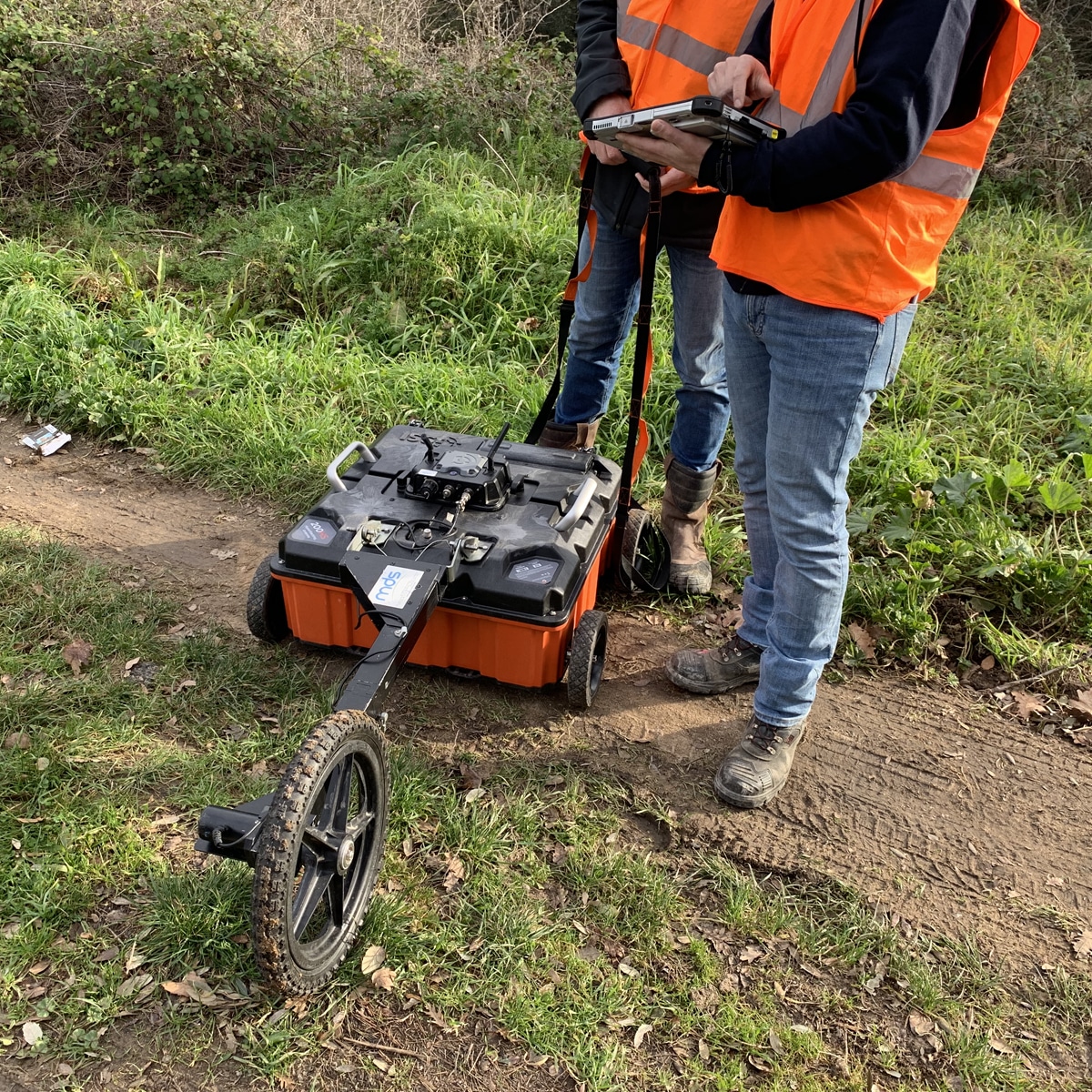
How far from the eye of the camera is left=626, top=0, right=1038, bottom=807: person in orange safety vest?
2.01 meters

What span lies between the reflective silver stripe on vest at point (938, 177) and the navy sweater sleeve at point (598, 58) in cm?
118

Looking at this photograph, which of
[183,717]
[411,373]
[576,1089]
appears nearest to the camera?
[576,1089]

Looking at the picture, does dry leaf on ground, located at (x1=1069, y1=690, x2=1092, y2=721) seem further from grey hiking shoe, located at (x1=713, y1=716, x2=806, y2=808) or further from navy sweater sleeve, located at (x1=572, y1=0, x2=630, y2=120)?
navy sweater sleeve, located at (x1=572, y1=0, x2=630, y2=120)

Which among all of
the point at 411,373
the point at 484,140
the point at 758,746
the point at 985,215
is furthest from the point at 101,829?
the point at 985,215

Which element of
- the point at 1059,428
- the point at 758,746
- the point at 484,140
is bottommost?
the point at 758,746

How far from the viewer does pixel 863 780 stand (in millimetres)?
3066

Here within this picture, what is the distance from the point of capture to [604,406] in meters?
3.83

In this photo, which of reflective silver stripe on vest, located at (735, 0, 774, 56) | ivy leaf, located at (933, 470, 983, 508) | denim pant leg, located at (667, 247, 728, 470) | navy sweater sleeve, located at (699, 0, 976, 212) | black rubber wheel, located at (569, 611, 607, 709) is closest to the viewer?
navy sweater sleeve, located at (699, 0, 976, 212)

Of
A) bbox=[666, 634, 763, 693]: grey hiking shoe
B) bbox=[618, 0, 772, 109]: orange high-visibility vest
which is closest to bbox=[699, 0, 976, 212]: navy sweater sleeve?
bbox=[618, 0, 772, 109]: orange high-visibility vest

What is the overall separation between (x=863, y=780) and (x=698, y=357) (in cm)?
144

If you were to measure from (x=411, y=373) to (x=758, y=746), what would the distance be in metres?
2.72

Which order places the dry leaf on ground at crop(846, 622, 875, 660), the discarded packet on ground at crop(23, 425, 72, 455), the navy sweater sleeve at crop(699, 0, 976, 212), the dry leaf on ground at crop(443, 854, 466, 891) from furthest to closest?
1. the discarded packet on ground at crop(23, 425, 72, 455)
2. the dry leaf on ground at crop(846, 622, 875, 660)
3. the dry leaf on ground at crop(443, 854, 466, 891)
4. the navy sweater sleeve at crop(699, 0, 976, 212)

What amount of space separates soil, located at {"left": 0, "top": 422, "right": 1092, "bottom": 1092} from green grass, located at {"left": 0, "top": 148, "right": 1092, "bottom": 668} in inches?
15.5

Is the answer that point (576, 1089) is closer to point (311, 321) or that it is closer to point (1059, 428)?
point (1059, 428)
